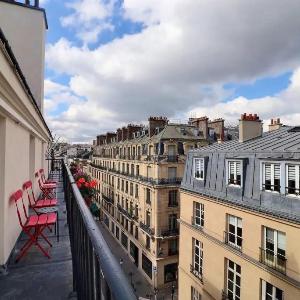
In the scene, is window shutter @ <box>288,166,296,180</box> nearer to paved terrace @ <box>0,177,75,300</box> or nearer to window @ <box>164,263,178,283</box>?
paved terrace @ <box>0,177,75,300</box>

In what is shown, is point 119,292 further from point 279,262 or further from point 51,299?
point 279,262

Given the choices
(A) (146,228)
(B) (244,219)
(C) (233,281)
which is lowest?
(A) (146,228)

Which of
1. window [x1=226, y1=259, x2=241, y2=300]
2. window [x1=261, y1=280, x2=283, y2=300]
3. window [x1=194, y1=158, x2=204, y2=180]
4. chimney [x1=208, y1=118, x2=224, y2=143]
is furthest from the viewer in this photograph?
chimney [x1=208, y1=118, x2=224, y2=143]

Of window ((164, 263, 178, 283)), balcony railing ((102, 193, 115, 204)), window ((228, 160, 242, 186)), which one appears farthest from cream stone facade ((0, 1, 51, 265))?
balcony railing ((102, 193, 115, 204))

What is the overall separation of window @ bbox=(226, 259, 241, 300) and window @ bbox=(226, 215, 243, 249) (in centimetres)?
107

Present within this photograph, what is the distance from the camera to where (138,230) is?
3641cm

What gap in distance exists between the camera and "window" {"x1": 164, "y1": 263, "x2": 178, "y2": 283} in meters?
31.5

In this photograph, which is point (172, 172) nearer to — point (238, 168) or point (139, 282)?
point (139, 282)

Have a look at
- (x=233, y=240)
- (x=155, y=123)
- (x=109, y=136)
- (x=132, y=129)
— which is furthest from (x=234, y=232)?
(x=109, y=136)

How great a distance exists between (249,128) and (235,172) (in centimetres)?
438

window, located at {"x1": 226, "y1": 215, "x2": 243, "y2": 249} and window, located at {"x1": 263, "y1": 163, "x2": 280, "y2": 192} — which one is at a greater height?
window, located at {"x1": 263, "y1": 163, "x2": 280, "y2": 192}

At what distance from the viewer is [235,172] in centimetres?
1523

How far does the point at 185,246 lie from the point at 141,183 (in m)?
16.2

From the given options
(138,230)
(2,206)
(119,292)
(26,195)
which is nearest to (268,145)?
(26,195)
